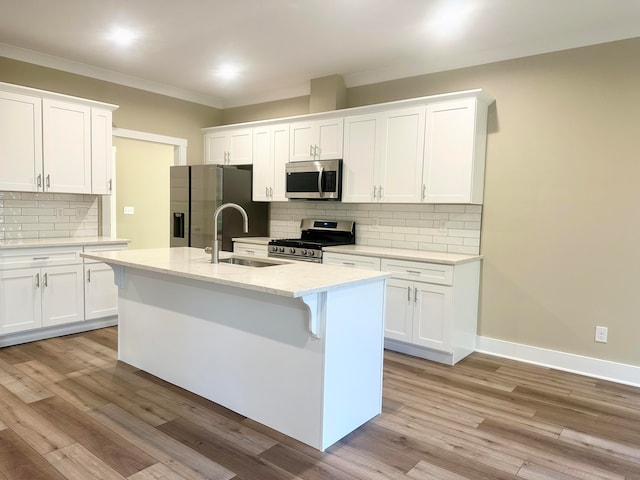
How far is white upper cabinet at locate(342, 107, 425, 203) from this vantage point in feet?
13.1

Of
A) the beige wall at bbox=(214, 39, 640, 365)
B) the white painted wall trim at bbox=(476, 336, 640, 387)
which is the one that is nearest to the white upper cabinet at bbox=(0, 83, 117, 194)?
the beige wall at bbox=(214, 39, 640, 365)

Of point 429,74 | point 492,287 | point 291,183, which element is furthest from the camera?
point 291,183

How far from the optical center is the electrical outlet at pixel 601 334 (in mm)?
3385

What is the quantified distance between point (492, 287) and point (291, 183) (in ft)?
7.62

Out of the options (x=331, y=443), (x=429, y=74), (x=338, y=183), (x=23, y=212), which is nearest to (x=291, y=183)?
(x=338, y=183)

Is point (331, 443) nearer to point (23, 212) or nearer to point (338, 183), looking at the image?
point (338, 183)

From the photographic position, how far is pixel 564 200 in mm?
3533

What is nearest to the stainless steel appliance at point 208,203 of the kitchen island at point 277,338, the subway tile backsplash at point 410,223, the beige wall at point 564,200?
the subway tile backsplash at point 410,223

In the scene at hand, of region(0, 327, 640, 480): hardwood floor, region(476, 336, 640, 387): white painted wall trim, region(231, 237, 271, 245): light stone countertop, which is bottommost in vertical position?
region(0, 327, 640, 480): hardwood floor

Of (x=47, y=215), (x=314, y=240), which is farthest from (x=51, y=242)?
(x=314, y=240)

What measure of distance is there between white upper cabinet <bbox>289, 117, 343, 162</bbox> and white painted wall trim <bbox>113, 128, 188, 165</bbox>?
1.59 meters

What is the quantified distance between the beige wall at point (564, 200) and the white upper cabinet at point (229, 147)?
8.08ft

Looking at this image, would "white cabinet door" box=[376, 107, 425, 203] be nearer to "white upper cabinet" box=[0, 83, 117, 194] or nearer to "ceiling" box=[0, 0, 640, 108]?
"ceiling" box=[0, 0, 640, 108]

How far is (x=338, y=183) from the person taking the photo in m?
4.48
